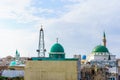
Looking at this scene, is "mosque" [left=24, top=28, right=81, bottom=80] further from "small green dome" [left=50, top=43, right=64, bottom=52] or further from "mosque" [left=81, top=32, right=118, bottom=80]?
"small green dome" [left=50, top=43, right=64, bottom=52]

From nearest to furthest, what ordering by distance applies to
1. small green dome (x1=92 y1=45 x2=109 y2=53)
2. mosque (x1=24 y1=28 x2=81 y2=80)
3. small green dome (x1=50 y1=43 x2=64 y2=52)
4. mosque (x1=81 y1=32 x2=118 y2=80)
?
mosque (x1=24 y1=28 x2=81 y2=80), mosque (x1=81 y1=32 x2=118 y2=80), small green dome (x1=50 y1=43 x2=64 y2=52), small green dome (x1=92 y1=45 x2=109 y2=53)

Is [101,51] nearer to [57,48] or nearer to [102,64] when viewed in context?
[102,64]

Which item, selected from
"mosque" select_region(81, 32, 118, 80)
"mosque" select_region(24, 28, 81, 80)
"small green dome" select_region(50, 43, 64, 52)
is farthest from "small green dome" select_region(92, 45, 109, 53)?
"mosque" select_region(24, 28, 81, 80)

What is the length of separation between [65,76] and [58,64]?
112 centimetres

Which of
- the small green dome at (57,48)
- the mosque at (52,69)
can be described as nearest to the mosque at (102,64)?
the small green dome at (57,48)

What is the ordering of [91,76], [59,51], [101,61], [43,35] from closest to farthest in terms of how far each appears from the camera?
[91,76]
[59,51]
[43,35]
[101,61]

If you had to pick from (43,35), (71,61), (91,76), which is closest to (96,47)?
(43,35)

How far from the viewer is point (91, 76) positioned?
2994 cm

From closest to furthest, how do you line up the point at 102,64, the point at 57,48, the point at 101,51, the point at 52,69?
the point at 52,69 → the point at 57,48 → the point at 102,64 → the point at 101,51

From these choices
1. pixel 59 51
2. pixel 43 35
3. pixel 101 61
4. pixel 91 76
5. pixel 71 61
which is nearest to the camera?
pixel 71 61

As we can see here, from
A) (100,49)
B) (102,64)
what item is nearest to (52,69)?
(102,64)

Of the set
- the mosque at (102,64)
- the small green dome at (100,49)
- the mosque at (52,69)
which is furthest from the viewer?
the small green dome at (100,49)

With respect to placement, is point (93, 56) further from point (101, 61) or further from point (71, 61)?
point (71, 61)

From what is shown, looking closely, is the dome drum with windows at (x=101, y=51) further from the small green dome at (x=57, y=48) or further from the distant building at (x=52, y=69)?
the distant building at (x=52, y=69)
